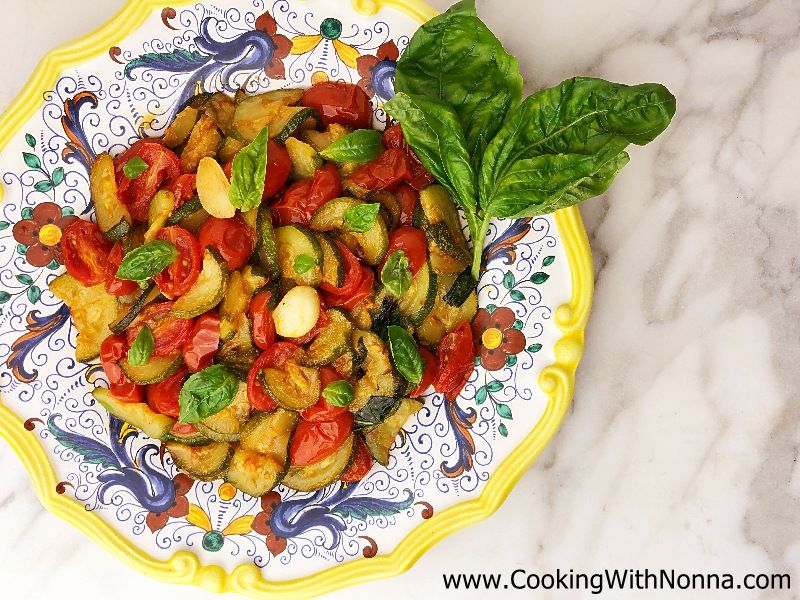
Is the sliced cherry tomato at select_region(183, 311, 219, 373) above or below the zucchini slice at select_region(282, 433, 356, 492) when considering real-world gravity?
above

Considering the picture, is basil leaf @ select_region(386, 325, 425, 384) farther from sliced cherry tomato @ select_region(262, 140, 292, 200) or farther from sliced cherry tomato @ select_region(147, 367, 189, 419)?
sliced cherry tomato @ select_region(147, 367, 189, 419)

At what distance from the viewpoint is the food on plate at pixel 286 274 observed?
6.35 feet

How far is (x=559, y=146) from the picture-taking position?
69.4 inches

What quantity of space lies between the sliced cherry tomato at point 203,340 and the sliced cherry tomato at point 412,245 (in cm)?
56

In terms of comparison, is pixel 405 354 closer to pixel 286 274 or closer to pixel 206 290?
pixel 286 274

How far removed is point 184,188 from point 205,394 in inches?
24.0

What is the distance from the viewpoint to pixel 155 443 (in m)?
2.26

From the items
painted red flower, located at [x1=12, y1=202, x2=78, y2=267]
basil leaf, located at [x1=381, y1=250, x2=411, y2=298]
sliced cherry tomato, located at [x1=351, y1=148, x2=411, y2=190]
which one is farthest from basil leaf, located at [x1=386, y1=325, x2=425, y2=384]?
painted red flower, located at [x1=12, y1=202, x2=78, y2=267]

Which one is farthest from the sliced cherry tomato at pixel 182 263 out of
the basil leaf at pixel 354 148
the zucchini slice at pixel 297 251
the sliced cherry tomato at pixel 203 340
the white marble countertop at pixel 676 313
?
the white marble countertop at pixel 676 313

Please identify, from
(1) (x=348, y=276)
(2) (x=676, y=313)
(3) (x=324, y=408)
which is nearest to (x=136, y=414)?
(3) (x=324, y=408)

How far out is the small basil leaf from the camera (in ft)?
6.52

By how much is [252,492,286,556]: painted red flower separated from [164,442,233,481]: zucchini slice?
6.7 inches

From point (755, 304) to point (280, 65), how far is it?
1.70m

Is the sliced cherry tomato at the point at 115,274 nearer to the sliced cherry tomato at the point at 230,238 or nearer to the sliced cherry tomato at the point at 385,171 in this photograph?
the sliced cherry tomato at the point at 230,238
